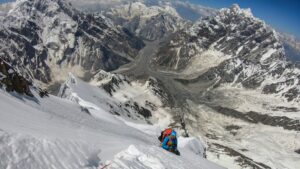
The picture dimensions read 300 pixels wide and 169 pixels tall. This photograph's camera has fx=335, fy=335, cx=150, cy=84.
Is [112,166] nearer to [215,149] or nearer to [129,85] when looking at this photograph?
[215,149]

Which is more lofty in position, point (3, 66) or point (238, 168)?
point (3, 66)

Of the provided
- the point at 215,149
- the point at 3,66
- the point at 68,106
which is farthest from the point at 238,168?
the point at 3,66

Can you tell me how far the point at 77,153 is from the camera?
1541 centimetres

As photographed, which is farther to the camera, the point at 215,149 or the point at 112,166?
the point at 215,149

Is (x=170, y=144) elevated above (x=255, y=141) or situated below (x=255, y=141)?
above

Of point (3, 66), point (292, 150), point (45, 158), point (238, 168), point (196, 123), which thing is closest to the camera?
point (45, 158)

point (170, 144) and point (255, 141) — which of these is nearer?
point (170, 144)

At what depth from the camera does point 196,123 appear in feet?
576

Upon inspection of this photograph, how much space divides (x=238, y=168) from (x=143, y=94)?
6697cm

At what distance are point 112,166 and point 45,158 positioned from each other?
11.1 ft

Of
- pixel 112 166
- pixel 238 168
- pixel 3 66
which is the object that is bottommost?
pixel 238 168

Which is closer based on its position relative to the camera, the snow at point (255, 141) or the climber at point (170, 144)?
the climber at point (170, 144)

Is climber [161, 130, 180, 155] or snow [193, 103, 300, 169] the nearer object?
climber [161, 130, 180, 155]

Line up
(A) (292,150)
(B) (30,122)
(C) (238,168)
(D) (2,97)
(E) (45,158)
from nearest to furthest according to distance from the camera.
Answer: (E) (45,158), (B) (30,122), (D) (2,97), (C) (238,168), (A) (292,150)
